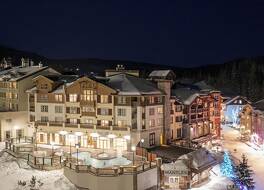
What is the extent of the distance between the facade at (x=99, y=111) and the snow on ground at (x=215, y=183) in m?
8.30

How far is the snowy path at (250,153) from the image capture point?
Answer: 163 feet

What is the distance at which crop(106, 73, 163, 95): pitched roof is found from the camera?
2031 inches

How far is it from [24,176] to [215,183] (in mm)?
19895

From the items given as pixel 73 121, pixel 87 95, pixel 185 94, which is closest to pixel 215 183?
pixel 87 95

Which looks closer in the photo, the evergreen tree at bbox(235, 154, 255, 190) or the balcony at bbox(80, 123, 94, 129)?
the evergreen tree at bbox(235, 154, 255, 190)

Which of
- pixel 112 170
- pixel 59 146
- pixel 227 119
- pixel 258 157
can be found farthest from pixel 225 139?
pixel 112 170

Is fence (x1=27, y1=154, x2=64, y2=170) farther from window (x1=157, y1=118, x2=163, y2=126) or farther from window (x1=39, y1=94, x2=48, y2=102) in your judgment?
window (x1=157, y1=118, x2=163, y2=126)

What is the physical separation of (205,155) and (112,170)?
13186mm

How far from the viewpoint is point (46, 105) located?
5766cm

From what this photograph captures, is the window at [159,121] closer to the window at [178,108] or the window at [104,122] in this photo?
the window at [178,108]

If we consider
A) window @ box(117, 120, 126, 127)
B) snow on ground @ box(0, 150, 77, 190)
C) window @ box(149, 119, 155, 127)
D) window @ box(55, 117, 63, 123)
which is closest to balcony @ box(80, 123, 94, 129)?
window @ box(117, 120, 126, 127)

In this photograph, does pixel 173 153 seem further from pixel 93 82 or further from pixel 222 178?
pixel 93 82

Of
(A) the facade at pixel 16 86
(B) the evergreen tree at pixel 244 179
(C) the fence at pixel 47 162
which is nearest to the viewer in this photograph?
(B) the evergreen tree at pixel 244 179

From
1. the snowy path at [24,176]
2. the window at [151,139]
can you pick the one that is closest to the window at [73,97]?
the window at [151,139]
